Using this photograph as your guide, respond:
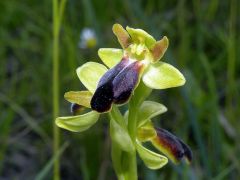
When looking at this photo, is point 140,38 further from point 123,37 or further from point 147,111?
point 147,111

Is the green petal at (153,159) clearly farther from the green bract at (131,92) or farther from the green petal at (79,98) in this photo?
the green petal at (79,98)

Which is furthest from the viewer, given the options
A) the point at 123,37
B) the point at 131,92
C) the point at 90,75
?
the point at 123,37

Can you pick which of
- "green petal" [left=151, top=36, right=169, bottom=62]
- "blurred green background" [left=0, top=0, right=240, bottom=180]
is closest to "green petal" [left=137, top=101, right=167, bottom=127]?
"green petal" [left=151, top=36, right=169, bottom=62]

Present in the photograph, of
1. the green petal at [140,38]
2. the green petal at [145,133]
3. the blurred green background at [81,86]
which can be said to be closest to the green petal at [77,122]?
the green petal at [145,133]

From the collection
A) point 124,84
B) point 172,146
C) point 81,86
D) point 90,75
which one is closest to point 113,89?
point 124,84

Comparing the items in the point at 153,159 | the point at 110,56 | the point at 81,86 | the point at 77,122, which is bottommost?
the point at 153,159

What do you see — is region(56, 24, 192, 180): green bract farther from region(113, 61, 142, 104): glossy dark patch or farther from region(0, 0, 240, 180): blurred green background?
region(0, 0, 240, 180): blurred green background

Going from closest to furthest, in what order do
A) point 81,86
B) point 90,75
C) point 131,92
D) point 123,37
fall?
point 131,92 < point 90,75 < point 123,37 < point 81,86
